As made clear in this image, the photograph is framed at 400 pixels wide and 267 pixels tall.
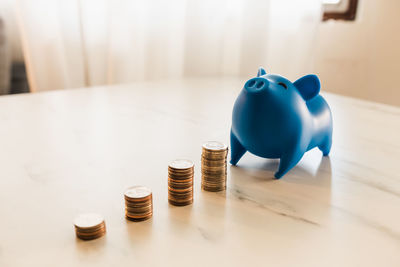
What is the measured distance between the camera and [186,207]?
1.71 feet

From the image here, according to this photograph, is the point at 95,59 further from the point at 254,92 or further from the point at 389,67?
the point at 389,67

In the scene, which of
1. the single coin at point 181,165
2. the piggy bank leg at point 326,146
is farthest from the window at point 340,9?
the single coin at point 181,165

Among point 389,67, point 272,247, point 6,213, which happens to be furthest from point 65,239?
point 389,67

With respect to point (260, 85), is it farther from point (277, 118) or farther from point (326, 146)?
point (326, 146)

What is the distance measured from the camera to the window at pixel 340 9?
1869mm

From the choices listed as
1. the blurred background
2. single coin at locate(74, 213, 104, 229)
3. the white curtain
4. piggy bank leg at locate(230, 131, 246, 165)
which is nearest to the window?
the blurred background

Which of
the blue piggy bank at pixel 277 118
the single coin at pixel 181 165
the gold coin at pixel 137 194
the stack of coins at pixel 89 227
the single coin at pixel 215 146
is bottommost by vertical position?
the stack of coins at pixel 89 227

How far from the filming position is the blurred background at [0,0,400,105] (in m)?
1.44

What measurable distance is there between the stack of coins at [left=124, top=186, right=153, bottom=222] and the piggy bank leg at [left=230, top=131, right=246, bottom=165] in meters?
0.21

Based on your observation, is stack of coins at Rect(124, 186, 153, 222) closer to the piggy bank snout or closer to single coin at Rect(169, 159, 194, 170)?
single coin at Rect(169, 159, 194, 170)

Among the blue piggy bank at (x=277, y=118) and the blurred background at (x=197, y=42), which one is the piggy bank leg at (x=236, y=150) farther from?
the blurred background at (x=197, y=42)

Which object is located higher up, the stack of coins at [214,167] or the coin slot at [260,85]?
the coin slot at [260,85]

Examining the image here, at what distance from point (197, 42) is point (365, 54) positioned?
885 millimetres

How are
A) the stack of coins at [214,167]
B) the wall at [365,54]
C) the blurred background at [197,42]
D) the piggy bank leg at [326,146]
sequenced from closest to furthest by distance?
the stack of coins at [214,167] → the piggy bank leg at [326,146] → the blurred background at [197,42] → the wall at [365,54]
